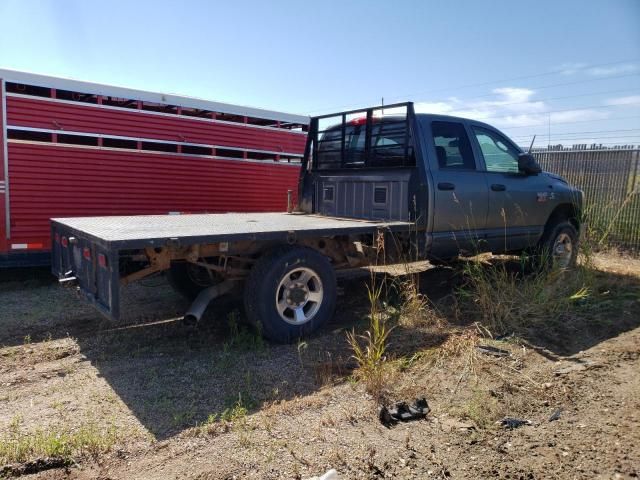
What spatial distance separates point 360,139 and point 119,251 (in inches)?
142

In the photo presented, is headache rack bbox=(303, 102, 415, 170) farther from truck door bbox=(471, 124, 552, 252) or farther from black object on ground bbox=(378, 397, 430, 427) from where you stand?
black object on ground bbox=(378, 397, 430, 427)

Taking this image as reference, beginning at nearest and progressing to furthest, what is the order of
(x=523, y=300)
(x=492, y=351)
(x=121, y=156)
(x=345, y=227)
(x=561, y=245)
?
(x=492, y=351) < (x=345, y=227) < (x=523, y=300) < (x=561, y=245) < (x=121, y=156)

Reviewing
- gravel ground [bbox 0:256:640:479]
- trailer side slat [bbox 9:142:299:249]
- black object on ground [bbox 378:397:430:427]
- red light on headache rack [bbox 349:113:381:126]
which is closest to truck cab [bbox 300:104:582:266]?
red light on headache rack [bbox 349:113:381:126]

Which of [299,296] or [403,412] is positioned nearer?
[403,412]

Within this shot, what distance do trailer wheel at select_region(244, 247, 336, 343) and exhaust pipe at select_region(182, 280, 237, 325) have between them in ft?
1.08

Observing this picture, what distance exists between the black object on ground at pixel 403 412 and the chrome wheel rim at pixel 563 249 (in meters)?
Result: 4.65

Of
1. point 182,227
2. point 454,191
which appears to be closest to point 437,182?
point 454,191

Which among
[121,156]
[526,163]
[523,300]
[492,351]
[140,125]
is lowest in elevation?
[492,351]

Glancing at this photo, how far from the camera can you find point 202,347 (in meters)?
4.64

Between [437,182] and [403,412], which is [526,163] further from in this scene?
[403,412]

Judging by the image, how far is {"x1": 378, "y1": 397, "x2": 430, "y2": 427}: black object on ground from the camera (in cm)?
321

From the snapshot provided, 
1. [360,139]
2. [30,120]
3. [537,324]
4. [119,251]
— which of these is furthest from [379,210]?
[30,120]

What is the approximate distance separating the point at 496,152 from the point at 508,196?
1.97 ft

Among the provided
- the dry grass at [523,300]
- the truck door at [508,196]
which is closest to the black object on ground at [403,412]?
the dry grass at [523,300]
